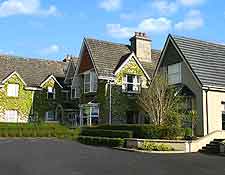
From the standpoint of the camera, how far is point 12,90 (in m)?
44.6

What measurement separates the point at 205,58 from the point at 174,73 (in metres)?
2.88

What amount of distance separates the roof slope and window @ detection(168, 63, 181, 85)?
5.23 feet

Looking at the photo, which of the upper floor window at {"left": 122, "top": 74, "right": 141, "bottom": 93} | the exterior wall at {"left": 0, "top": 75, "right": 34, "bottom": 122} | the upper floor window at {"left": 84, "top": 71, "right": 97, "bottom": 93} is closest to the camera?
the upper floor window at {"left": 122, "top": 74, "right": 141, "bottom": 93}

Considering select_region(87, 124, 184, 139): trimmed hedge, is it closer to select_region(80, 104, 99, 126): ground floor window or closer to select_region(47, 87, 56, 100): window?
select_region(80, 104, 99, 126): ground floor window

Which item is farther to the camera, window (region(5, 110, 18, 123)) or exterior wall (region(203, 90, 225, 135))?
window (region(5, 110, 18, 123))

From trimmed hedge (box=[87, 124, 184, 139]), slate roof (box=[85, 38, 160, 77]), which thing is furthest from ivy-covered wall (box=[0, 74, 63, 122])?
trimmed hedge (box=[87, 124, 184, 139])

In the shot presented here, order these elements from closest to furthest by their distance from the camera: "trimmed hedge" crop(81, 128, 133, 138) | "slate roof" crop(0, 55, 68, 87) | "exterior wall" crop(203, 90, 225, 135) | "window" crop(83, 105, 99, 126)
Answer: "trimmed hedge" crop(81, 128, 133, 138) → "exterior wall" crop(203, 90, 225, 135) → "window" crop(83, 105, 99, 126) → "slate roof" crop(0, 55, 68, 87)

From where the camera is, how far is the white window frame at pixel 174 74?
31.7m

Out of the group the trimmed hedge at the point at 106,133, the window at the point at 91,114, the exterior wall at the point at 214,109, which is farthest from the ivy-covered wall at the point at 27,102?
the exterior wall at the point at 214,109

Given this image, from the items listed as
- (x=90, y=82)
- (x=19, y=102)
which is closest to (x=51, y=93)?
Answer: (x=19, y=102)

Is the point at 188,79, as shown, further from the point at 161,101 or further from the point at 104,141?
the point at 104,141

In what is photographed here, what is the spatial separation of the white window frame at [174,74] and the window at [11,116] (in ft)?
66.4

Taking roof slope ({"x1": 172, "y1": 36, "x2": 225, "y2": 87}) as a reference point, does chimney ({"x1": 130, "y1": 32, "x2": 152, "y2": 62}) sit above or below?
above

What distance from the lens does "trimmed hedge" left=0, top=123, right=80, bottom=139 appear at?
33938 millimetres
